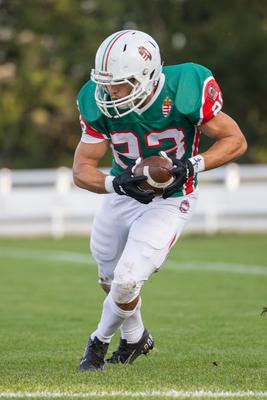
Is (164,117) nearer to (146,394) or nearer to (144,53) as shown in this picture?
(144,53)

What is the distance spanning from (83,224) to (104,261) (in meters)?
15.1

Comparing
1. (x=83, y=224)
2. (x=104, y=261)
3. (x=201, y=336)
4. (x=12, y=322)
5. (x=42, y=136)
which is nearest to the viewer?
(x=104, y=261)

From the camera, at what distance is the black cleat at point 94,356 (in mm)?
6355

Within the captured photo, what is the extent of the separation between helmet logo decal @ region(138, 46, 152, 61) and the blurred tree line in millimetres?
27824

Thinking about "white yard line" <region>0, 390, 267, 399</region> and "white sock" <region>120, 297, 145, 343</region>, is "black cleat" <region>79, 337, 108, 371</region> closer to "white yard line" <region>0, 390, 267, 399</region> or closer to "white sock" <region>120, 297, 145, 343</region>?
"white sock" <region>120, 297, 145, 343</region>

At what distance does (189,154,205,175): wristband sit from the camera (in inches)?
243

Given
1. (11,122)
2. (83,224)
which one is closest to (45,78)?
(11,122)

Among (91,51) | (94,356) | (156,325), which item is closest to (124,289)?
(94,356)

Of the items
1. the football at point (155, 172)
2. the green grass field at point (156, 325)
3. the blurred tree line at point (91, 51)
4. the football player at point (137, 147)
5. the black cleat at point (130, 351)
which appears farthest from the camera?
the blurred tree line at point (91, 51)

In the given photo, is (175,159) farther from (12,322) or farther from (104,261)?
(12,322)

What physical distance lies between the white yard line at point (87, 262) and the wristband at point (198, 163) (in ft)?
22.9

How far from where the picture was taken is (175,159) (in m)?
6.15

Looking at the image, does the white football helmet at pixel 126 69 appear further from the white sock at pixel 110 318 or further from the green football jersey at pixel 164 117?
the white sock at pixel 110 318

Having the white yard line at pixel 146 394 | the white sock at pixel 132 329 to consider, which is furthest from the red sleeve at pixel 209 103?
the white yard line at pixel 146 394
